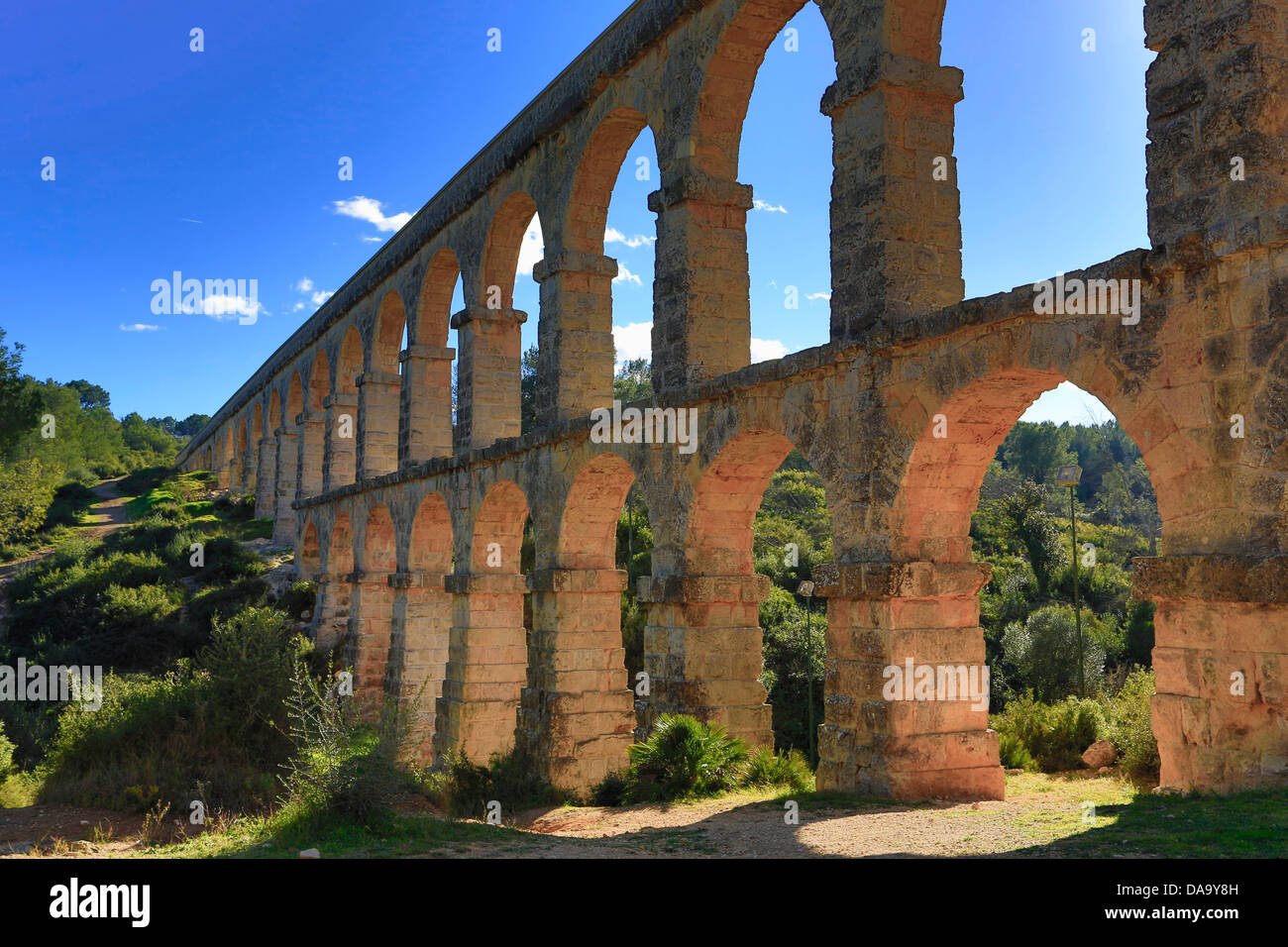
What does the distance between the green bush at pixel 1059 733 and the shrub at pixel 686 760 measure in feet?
9.83

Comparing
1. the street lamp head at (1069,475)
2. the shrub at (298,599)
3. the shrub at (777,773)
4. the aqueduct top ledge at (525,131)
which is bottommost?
the shrub at (777,773)

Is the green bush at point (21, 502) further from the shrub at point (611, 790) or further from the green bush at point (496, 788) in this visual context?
the shrub at point (611, 790)

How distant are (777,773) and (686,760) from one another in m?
0.85

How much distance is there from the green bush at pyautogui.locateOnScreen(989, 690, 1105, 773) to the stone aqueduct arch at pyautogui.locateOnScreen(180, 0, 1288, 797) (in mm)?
2686

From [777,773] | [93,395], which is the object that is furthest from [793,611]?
[93,395]

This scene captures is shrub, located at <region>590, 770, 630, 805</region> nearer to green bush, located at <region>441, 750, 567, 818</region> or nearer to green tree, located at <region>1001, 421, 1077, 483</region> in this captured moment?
green bush, located at <region>441, 750, 567, 818</region>

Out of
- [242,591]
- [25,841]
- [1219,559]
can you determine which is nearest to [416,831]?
[25,841]

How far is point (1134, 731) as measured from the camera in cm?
917

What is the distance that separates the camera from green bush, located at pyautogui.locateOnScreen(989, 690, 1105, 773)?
10.2 meters

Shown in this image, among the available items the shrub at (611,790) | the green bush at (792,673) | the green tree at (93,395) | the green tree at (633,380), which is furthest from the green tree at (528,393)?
the green tree at (93,395)

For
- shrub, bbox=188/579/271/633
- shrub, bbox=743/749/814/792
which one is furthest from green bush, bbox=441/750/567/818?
shrub, bbox=188/579/271/633

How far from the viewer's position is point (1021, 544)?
29453mm

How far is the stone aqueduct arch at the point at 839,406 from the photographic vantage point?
5.79 metres

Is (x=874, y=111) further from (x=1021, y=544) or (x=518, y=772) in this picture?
(x=1021, y=544)
